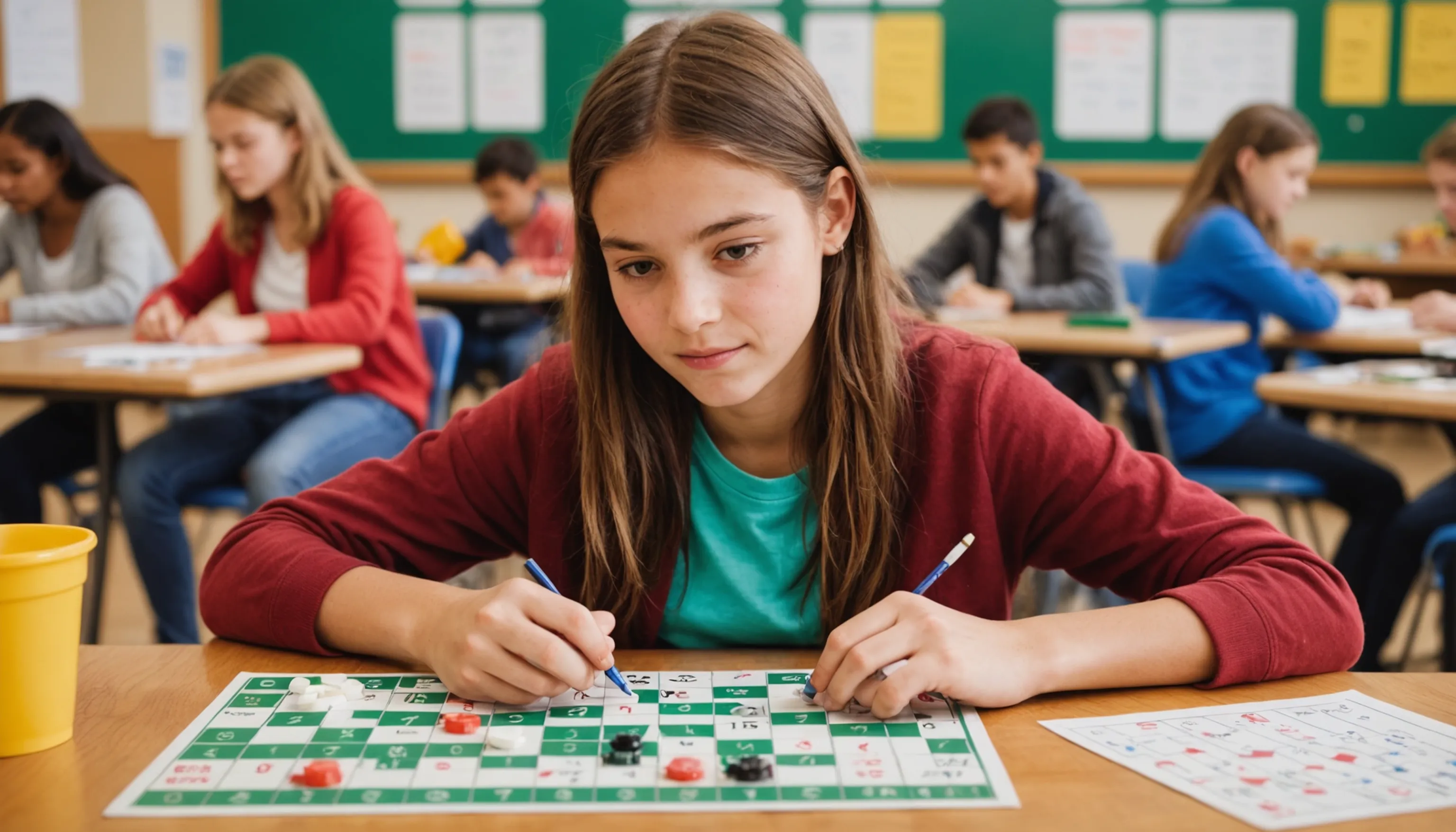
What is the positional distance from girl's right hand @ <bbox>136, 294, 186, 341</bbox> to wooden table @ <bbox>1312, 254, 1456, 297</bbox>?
3761mm

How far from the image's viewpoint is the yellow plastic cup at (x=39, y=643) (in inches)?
30.5

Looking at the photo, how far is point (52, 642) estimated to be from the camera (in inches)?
31.5

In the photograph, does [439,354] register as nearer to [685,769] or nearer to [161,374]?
[161,374]

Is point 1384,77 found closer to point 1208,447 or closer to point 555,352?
point 1208,447

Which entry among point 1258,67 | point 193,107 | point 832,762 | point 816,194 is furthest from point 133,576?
point 1258,67

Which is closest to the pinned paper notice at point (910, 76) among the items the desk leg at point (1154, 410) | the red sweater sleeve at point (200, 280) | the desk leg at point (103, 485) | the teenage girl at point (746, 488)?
the desk leg at point (1154, 410)

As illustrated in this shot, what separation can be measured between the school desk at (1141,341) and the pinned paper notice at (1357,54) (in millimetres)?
2843

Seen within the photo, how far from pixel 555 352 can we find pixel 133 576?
9.57ft

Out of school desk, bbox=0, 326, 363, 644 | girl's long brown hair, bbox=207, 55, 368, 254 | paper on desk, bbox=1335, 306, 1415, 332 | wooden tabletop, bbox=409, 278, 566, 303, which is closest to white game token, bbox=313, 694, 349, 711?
school desk, bbox=0, 326, 363, 644

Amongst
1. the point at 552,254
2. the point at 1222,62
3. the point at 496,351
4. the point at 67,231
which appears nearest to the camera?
the point at 67,231

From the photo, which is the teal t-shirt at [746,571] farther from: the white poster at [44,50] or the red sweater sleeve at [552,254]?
the white poster at [44,50]

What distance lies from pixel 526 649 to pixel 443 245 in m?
4.19

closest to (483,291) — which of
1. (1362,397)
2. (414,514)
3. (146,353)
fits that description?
(146,353)

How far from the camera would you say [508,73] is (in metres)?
5.81
